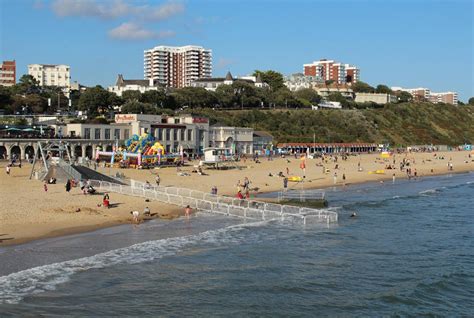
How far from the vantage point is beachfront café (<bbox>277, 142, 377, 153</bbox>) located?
110 meters

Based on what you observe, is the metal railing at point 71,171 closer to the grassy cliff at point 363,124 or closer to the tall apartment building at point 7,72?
the grassy cliff at point 363,124

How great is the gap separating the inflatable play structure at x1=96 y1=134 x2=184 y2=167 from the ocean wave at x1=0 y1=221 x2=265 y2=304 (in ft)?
112

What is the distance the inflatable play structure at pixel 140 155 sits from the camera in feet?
212

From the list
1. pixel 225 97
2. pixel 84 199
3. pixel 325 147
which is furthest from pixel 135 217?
pixel 225 97

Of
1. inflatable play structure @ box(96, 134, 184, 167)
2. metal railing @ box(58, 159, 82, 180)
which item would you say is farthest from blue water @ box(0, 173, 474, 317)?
inflatable play structure @ box(96, 134, 184, 167)

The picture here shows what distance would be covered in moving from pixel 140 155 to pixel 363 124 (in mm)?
97298

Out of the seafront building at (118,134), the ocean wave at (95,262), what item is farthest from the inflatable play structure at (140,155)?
the ocean wave at (95,262)

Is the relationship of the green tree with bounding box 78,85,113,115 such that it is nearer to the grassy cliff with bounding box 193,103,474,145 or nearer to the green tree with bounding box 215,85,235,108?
the grassy cliff with bounding box 193,103,474,145

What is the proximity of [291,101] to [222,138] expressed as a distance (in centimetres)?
6340

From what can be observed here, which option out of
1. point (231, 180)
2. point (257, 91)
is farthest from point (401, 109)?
point (231, 180)

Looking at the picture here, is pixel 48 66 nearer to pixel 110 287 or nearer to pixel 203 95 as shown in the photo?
pixel 203 95

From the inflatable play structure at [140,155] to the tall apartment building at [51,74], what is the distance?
114632 mm

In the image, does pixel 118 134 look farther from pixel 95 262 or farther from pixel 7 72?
pixel 7 72

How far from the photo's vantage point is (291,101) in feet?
503
